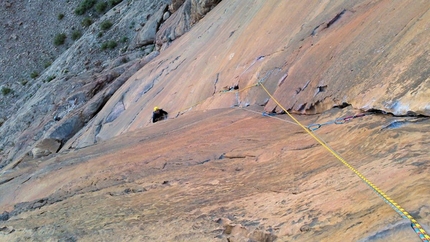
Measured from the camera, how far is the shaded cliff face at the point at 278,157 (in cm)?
285

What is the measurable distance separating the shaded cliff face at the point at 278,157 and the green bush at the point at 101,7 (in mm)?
23658

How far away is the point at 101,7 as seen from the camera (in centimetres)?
2970

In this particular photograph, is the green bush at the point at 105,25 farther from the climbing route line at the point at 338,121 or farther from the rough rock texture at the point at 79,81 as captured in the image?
the climbing route line at the point at 338,121

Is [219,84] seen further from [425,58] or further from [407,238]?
[407,238]

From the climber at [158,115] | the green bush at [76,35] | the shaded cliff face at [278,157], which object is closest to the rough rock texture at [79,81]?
the green bush at [76,35]

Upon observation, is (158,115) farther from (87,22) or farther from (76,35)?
(87,22)

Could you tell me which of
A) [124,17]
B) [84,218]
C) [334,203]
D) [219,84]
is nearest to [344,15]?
[219,84]

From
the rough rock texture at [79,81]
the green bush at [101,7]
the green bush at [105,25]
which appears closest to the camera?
the rough rock texture at [79,81]

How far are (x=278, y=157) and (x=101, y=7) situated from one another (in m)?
28.4

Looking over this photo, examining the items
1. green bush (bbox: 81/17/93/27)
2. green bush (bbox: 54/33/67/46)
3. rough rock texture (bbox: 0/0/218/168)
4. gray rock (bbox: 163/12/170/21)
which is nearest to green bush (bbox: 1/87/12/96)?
rough rock texture (bbox: 0/0/218/168)

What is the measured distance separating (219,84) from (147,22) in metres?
13.8

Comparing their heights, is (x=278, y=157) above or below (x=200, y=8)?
below

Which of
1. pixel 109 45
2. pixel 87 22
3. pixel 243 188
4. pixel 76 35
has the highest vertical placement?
pixel 87 22

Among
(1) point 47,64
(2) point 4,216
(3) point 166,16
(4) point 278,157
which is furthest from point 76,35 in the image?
(4) point 278,157
